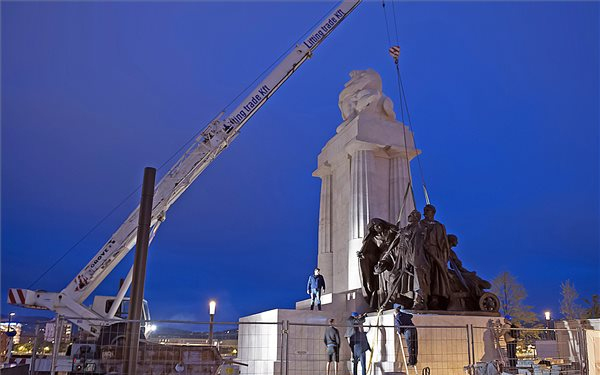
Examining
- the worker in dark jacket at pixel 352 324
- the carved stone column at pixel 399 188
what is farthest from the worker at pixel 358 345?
the carved stone column at pixel 399 188

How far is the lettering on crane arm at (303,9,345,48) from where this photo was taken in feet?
72.6

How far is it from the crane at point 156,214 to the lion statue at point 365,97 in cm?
278

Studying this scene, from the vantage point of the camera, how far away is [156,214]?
17391mm

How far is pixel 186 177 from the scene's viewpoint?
60.0 ft

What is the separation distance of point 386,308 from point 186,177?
8.14 meters

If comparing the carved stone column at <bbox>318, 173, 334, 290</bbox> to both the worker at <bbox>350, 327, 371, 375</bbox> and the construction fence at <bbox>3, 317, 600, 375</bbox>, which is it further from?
the worker at <bbox>350, 327, 371, 375</bbox>

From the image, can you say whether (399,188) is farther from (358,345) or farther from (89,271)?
(89,271)

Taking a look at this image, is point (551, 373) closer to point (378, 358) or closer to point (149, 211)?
point (378, 358)

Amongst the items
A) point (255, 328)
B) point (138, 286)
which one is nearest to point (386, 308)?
point (255, 328)

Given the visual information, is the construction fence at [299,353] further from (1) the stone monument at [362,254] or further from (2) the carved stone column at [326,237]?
(2) the carved stone column at [326,237]

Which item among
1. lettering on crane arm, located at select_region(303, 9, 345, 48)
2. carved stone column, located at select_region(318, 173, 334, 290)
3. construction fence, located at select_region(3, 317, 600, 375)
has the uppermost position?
lettering on crane arm, located at select_region(303, 9, 345, 48)

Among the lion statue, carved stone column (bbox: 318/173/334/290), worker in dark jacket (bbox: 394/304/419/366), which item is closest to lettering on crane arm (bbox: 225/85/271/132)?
the lion statue

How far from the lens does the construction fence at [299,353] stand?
10195 mm

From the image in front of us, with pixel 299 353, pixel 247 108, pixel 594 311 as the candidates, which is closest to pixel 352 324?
pixel 299 353
